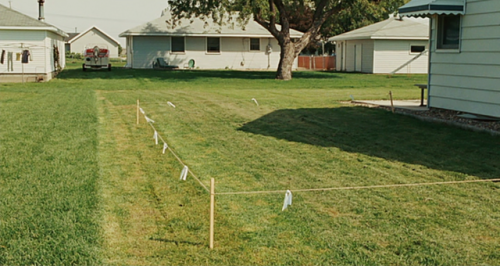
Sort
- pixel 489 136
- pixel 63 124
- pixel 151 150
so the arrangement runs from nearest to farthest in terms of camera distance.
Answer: pixel 151 150
pixel 489 136
pixel 63 124

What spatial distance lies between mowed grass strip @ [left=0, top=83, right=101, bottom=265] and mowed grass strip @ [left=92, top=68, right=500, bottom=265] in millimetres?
409

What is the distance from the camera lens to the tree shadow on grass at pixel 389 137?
27.7ft

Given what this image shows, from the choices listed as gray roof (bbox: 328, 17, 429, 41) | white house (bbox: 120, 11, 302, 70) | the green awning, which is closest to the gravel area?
the green awning

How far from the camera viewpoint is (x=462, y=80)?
12547mm

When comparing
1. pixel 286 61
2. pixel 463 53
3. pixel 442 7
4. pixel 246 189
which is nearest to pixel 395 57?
pixel 286 61

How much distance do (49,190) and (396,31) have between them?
112ft

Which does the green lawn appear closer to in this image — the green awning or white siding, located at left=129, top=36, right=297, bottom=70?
the green awning

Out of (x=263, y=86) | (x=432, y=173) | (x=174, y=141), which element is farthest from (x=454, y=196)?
(x=263, y=86)

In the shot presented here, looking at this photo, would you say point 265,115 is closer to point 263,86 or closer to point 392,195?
point 392,195

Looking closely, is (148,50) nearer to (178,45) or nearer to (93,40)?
(178,45)

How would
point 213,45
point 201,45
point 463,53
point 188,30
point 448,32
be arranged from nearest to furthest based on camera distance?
point 463,53
point 448,32
point 188,30
point 201,45
point 213,45

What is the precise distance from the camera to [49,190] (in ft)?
21.8

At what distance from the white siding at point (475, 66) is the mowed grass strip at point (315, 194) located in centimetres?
116

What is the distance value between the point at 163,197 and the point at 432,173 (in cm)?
356
